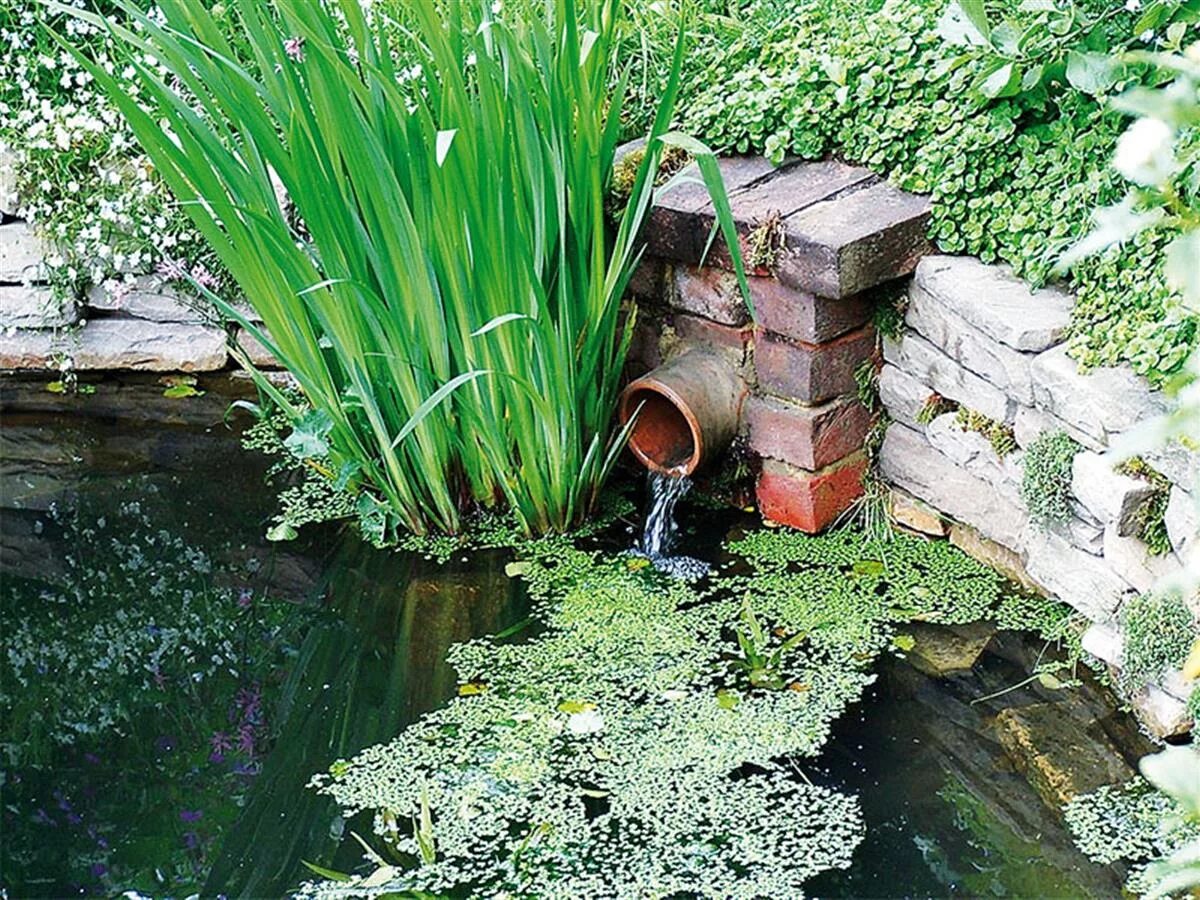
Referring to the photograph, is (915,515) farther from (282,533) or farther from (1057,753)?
(282,533)

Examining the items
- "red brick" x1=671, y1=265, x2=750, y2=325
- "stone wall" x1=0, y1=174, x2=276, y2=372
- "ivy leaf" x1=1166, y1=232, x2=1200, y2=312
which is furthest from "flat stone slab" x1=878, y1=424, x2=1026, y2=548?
"ivy leaf" x1=1166, y1=232, x2=1200, y2=312

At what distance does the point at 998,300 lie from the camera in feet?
9.94

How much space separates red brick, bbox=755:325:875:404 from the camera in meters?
3.31

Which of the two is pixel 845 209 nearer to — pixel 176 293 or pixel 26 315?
pixel 176 293

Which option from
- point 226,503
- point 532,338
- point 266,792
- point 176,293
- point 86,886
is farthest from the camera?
point 176,293

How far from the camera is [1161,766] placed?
1170 millimetres

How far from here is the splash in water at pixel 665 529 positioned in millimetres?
3395

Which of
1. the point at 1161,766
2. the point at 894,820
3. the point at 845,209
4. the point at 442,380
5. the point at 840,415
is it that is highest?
the point at 1161,766

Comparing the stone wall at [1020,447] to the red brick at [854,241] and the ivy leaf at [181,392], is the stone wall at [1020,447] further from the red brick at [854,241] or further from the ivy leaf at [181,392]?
the ivy leaf at [181,392]

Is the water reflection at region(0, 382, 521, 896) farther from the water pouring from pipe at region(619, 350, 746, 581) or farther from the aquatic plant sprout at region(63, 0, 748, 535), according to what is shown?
the water pouring from pipe at region(619, 350, 746, 581)

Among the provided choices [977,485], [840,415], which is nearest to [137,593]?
[840,415]

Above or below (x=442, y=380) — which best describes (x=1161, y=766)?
above

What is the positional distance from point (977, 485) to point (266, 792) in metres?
1.59

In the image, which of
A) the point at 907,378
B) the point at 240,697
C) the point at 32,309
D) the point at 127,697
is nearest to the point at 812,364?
the point at 907,378
